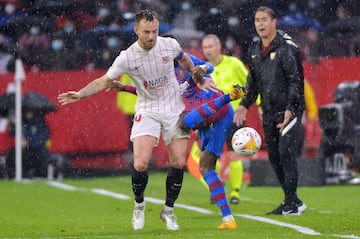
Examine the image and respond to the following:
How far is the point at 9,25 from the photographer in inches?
823

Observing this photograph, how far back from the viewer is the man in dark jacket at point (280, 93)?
12.0 metres

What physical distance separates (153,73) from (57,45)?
35.0ft

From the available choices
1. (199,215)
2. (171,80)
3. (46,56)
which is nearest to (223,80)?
(199,215)

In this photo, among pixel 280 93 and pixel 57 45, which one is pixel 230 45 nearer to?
pixel 57 45

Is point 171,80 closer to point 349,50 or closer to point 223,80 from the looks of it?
point 223,80

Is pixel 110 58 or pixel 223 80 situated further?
pixel 110 58

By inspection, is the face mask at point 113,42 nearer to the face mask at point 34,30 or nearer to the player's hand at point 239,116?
the face mask at point 34,30

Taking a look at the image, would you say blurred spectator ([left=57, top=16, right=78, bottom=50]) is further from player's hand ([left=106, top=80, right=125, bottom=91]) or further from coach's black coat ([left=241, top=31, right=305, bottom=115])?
player's hand ([left=106, top=80, right=125, bottom=91])

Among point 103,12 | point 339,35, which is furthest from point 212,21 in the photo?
point 339,35

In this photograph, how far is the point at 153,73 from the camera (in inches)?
407

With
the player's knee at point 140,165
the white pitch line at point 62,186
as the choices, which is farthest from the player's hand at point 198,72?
the white pitch line at point 62,186

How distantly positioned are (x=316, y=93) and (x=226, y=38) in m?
2.22

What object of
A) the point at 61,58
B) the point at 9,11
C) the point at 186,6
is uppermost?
the point at 186,6

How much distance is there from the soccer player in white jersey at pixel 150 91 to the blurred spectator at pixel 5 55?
10.2 meters
